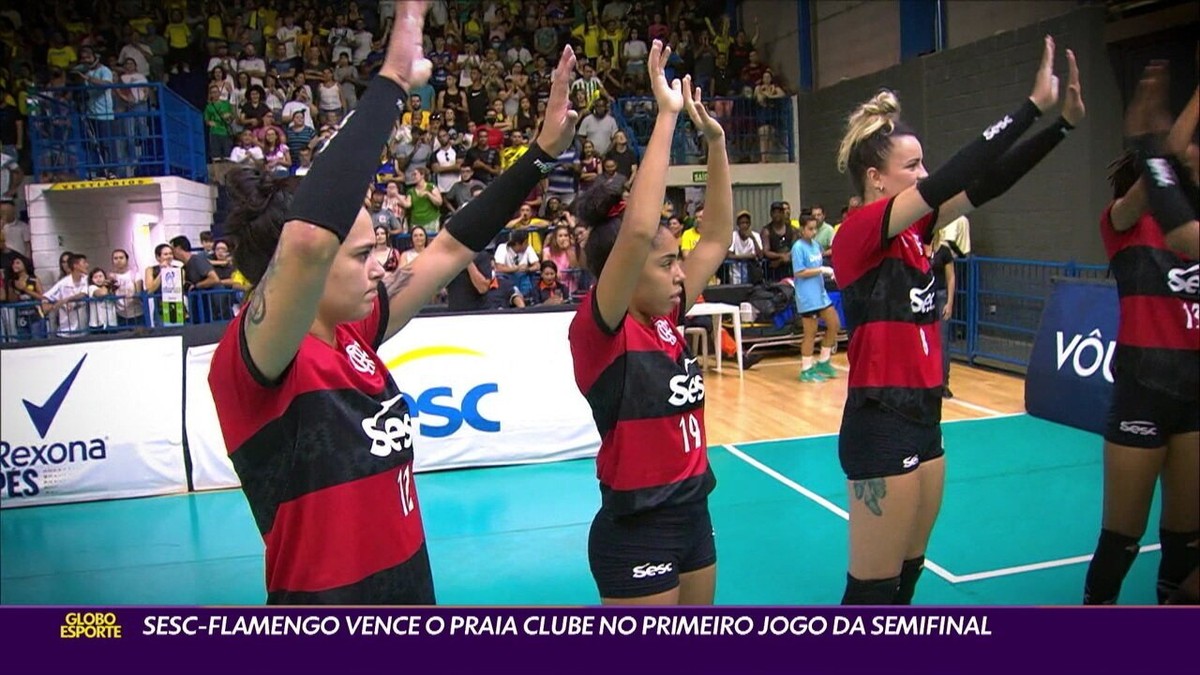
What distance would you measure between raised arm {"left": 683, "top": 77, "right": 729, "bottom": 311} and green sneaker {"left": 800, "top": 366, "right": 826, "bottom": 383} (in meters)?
0.48

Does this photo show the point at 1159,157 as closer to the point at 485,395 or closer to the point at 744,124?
the point at 744,124

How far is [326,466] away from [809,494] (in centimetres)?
184

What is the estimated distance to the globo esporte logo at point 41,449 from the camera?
3.79m

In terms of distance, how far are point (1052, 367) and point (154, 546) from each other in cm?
334

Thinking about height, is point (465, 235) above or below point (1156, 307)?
above

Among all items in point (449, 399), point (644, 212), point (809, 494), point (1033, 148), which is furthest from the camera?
point (449, 399)

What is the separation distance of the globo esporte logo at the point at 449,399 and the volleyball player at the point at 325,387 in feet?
8.01

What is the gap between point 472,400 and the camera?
3.91m

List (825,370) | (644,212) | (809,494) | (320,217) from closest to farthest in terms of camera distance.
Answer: (320,217), (644,212), (825,370), (809,494)

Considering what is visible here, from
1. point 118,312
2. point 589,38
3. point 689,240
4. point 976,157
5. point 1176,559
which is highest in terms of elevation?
point 589,38

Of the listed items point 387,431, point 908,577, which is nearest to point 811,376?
point 908,577
